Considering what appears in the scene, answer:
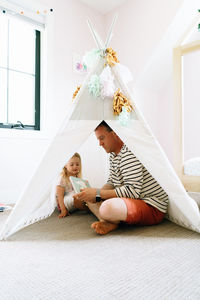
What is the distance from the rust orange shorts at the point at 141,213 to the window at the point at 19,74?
1.58 meters

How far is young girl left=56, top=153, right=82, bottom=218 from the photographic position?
6.36 feet

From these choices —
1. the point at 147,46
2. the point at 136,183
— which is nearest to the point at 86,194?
the point at 136,183

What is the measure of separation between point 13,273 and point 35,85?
2134mm

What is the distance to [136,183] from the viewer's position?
4.86ft

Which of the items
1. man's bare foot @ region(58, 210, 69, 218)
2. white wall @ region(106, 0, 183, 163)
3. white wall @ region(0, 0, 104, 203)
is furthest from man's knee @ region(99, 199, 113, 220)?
white wall @ region(106, 0, 183, 163)

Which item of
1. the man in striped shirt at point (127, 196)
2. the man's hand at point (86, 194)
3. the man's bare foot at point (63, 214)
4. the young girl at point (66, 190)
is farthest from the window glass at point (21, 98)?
the man's hand at point (86, 194)

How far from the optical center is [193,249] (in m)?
1.19

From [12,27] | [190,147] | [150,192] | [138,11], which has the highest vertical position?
[138,11]

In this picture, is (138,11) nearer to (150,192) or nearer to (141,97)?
(141,97)

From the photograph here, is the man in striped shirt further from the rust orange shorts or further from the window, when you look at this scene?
the window

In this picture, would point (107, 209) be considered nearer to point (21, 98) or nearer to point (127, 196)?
point (127, 196)

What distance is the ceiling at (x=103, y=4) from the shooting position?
10.1 ft

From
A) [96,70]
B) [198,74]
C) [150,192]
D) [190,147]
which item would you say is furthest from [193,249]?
[198,74]

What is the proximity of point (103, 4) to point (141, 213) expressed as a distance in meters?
2.71
